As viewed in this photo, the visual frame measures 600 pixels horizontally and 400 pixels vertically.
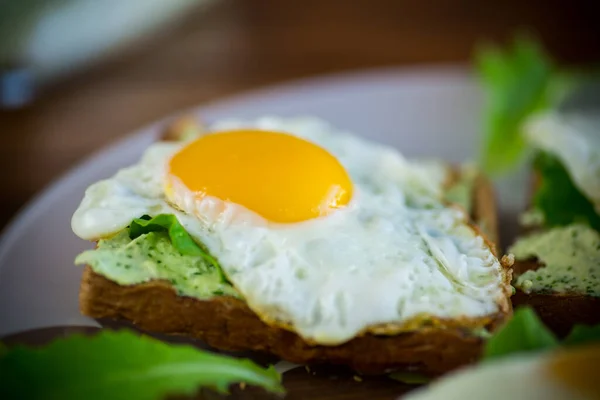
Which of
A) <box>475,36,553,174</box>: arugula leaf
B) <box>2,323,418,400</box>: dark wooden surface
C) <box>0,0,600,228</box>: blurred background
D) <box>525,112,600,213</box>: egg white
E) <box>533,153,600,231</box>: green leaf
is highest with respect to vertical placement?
<box>0,0,600,228</box>: blurred background

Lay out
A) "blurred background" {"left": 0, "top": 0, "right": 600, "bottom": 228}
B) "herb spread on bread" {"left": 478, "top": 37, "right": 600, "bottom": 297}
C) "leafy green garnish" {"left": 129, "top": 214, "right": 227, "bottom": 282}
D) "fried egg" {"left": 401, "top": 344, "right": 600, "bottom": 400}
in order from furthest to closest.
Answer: "blurred background" {"left": 0, "top": 0, "right": 600, "bottom": 228} < "herb spread on bread" {"left": 478, "top": 37, "right": 600, "bottom": 297} < "leafy green garnish" {"left": 129, "top": 214, "right": 227, "bottom": 282} < "fried egg" {"left": 401, "top": 344, "right": 600, "bottom": 400}

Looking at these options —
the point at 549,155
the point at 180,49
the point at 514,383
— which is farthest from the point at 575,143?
the point at 180,49

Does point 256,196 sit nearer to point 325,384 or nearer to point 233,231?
point 233,231

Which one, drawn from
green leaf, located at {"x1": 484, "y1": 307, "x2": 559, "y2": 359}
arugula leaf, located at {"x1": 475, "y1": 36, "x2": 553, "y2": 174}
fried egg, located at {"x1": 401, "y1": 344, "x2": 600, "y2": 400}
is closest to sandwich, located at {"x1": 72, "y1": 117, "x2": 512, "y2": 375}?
green leaf, located at {"x1": 484, "y1": 307, "x2": 559, "y2": 359}

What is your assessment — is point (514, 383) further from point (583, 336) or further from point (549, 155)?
point (549, 155)

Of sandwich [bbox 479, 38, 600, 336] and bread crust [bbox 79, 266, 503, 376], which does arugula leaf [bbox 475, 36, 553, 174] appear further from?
bread crust [bbox 79, 266, 503, 376]
